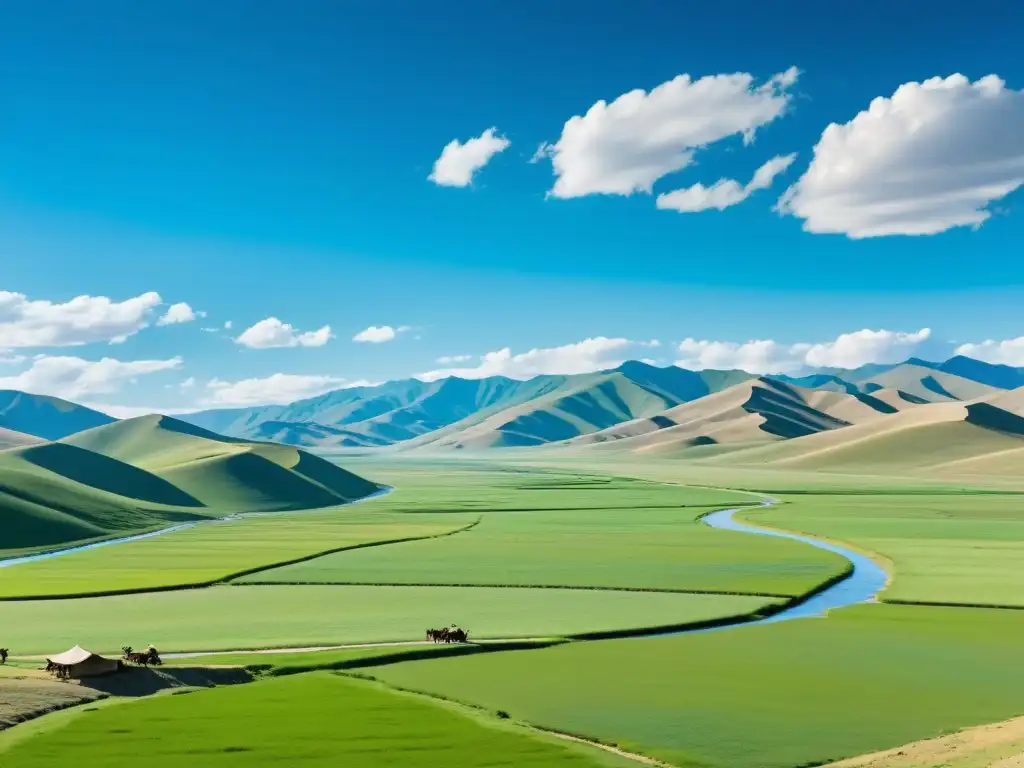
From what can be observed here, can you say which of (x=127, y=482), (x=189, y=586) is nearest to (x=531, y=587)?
(x=189, y=586)

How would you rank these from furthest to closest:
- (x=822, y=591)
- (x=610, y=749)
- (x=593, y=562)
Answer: (x=593, y=562) → (x=822, y=591) → (x=610, y=749)

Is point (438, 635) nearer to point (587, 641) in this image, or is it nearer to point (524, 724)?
point (587, 641)

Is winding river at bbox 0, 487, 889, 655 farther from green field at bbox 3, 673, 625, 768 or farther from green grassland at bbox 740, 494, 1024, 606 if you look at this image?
green field at bbox 3, 673, 625, 768

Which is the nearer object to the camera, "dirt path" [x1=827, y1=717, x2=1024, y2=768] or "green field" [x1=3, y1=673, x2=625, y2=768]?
"dirt path" [x1=827, y1=717, x2=1024, y2=768]

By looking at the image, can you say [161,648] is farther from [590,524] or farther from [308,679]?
[590,524]

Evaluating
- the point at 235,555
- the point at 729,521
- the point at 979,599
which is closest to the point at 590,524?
the point at 729,521

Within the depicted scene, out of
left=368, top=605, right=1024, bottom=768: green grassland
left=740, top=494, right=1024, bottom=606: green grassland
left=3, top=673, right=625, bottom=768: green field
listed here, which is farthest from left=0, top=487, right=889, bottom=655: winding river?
left=3, top=673, right=625, bottom=768: green field

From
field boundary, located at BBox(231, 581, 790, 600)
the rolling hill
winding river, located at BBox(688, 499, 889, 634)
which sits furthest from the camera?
the rolling hill
